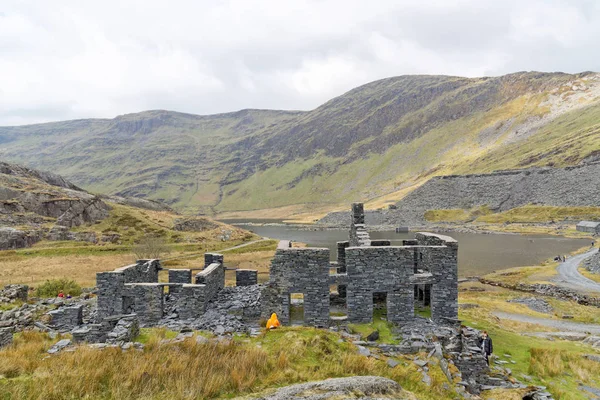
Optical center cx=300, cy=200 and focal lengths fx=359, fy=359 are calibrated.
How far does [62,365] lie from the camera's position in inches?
356

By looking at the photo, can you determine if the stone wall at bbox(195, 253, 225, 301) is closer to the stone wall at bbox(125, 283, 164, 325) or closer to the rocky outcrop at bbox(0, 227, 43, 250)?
the stone wall at bbox(125, 283, 164, 325)

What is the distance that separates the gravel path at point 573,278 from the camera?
4364 cm

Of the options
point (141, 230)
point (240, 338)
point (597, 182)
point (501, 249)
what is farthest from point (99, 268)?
point (597, 182)

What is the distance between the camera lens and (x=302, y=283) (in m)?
15.1

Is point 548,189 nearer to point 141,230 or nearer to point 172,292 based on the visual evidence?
point 141,230

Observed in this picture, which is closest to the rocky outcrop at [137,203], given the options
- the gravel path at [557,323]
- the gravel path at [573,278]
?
the gravel path at [557,323]

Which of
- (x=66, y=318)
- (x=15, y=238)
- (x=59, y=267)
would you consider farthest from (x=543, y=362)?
(x=15, y=238)

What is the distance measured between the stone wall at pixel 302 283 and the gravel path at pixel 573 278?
4294 cm

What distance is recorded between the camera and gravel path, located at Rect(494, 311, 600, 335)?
27519 mm

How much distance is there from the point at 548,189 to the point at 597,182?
14.1m

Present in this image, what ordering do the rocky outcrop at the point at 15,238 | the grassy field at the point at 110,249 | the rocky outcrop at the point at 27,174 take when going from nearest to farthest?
the grassy field at the point at 110,249
the rocky outcrop at the point at 15,238
the rocky outcrop at the point at 27,174

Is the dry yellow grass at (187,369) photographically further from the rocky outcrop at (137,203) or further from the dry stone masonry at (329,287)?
the rocky outcrop at (137,203)

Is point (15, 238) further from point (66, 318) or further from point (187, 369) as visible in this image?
point (187, 369)

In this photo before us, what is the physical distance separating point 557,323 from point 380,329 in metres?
24.0
